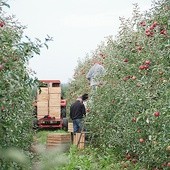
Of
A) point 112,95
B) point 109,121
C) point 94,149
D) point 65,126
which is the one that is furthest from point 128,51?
point 65,126

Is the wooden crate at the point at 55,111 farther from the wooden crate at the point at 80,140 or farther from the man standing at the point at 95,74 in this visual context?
the wooden crate at the point at 80,140

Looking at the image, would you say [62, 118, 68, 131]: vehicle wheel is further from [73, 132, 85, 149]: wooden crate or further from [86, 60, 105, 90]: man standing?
[73, 132, 85, 149]: wooden crate

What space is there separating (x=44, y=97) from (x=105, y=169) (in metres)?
11.1

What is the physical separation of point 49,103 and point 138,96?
13471 mm

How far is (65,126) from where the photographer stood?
18125mm

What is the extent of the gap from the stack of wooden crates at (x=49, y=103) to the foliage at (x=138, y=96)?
781 cm

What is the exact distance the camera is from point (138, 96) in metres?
5.30

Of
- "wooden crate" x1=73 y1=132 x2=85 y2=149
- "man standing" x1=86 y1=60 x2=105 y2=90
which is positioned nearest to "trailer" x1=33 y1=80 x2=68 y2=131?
"man standing" x1=86 y1=60 x2=105 y2=90

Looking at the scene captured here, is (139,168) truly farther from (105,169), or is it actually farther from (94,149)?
(94,149)

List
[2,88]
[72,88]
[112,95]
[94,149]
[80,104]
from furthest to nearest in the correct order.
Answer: [72,88] → [80,104] → [94,149] → [112,95] → [2,88]

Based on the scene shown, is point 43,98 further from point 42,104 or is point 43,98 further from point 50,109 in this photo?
point 50,109

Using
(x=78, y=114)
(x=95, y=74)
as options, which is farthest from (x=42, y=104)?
(x=95, y=74)

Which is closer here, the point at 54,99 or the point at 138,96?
the point at 138,96

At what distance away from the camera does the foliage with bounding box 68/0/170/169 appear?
4.48 meters
